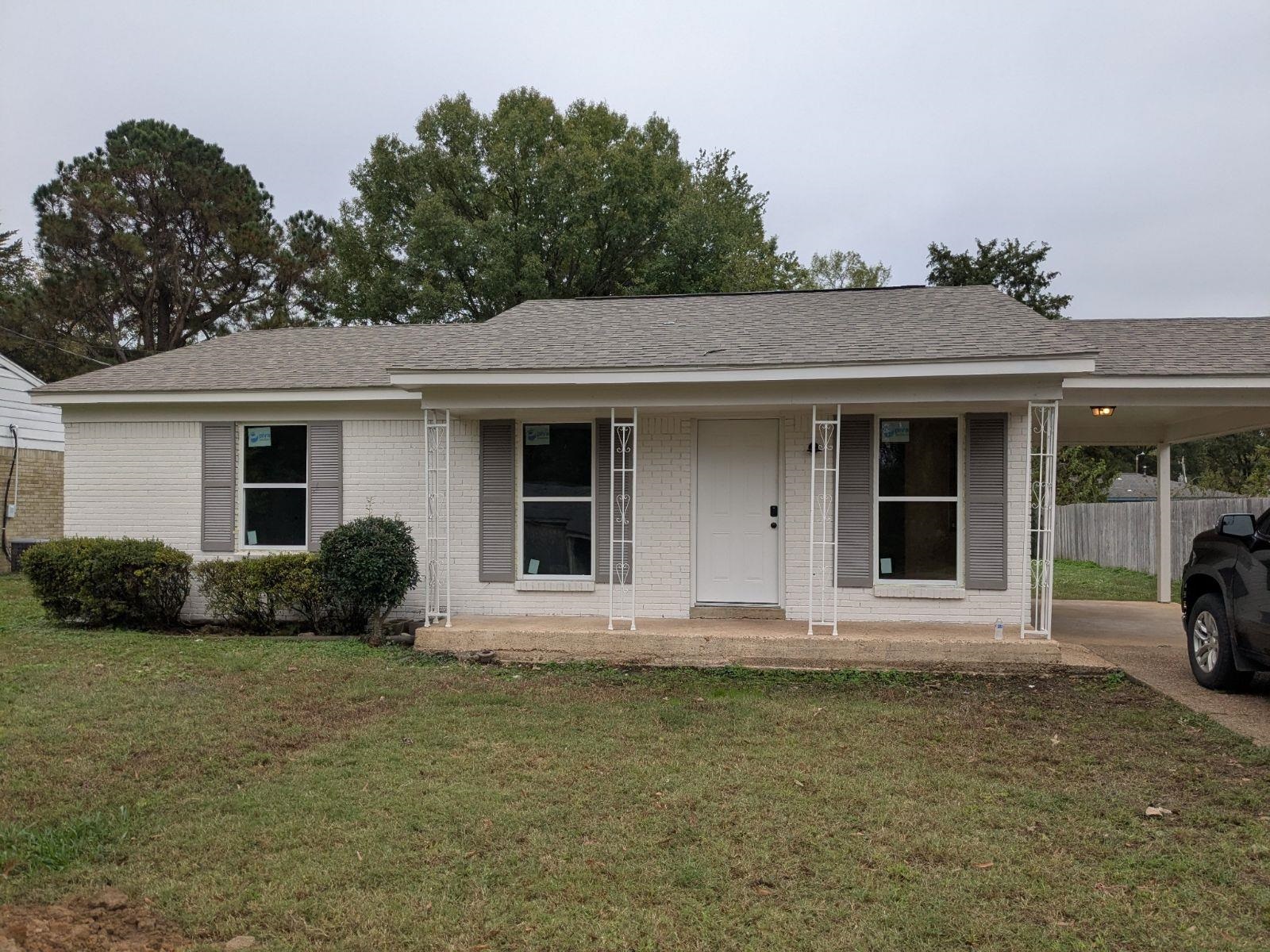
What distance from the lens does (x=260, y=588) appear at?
9.35 metres

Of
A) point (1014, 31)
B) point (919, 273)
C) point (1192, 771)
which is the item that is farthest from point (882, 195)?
point (1192, 771)

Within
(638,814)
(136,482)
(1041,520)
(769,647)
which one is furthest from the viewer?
(136,482)

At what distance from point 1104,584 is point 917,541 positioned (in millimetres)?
9494

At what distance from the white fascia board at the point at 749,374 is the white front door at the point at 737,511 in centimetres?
118

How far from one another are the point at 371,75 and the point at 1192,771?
20741mm

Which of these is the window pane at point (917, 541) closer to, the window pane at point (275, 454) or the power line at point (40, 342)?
the window pane at point (275, 454)

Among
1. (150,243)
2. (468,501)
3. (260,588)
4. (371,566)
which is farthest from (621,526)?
(150,243)

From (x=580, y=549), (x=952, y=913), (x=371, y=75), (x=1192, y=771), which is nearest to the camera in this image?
(x=952, y=913)

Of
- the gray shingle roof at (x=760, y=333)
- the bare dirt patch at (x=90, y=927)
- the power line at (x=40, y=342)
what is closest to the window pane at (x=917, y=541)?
the gray shingle roof at (x=760, y=333)

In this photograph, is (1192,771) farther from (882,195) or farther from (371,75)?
(882,195)

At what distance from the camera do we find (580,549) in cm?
929

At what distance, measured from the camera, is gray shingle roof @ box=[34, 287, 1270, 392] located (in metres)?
8.15

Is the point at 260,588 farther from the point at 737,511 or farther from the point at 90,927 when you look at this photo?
the point at 90,927

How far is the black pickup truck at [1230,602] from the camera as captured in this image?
630cm
